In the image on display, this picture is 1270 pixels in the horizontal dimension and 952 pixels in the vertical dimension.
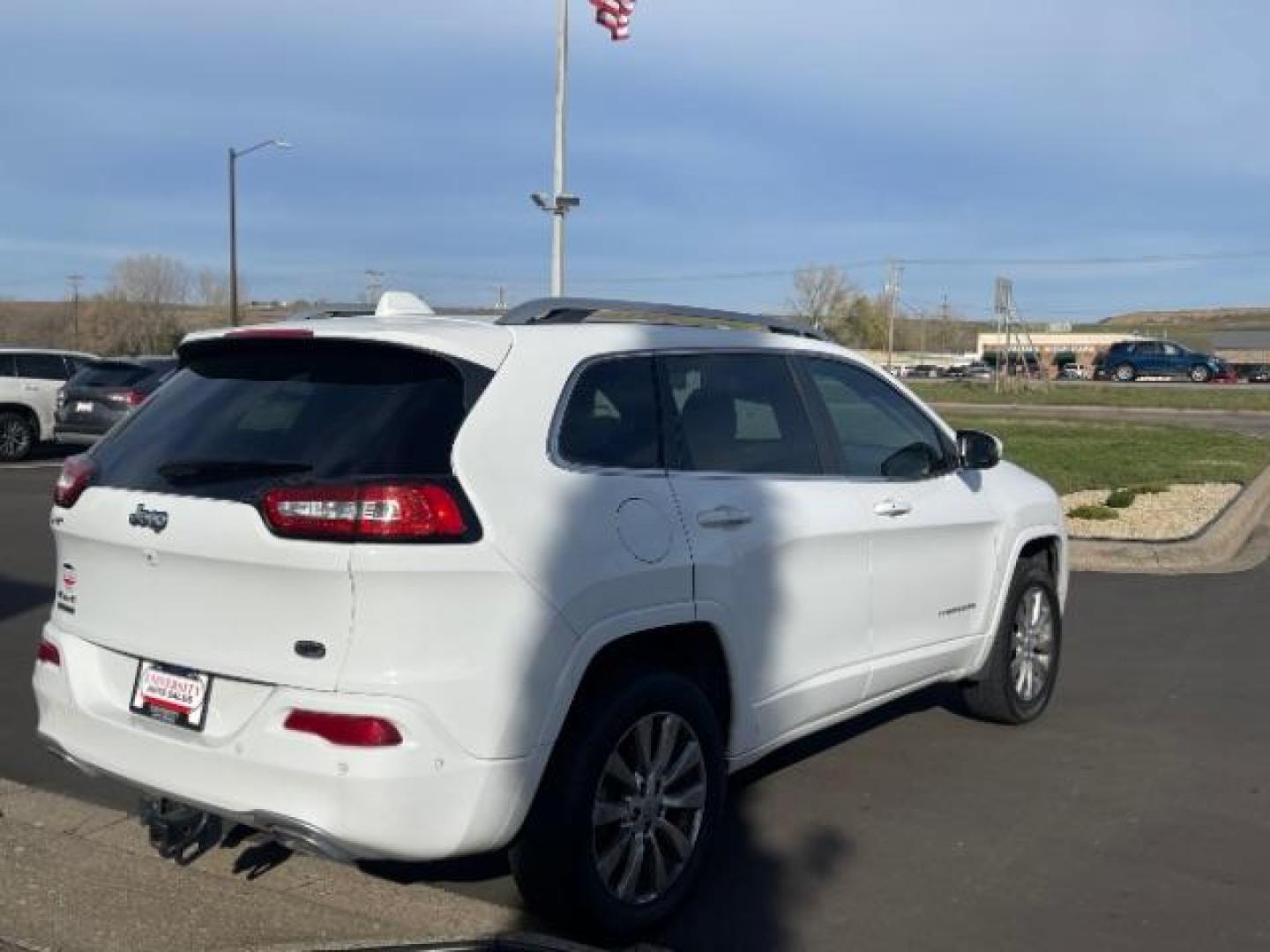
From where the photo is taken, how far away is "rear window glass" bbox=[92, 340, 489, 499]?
3564 mm

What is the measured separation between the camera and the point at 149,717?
374cm

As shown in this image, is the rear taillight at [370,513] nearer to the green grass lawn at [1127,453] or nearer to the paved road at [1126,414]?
the green grass lawn at [1127,453]

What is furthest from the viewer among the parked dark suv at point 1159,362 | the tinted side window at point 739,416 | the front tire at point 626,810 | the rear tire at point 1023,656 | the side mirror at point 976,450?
the parked dark suv at point 1159,362

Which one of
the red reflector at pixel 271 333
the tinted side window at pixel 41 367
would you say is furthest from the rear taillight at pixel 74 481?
the tinted side window at pixel 41 367

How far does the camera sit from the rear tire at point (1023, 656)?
19.7 feet

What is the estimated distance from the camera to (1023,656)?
6188mm

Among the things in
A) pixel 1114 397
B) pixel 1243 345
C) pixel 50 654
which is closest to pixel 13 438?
pixel 50 654

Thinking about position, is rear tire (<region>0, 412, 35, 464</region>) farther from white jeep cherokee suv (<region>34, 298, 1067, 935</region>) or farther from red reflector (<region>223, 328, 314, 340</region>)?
red reflector (<region>223, 328, 314, 340</region>)

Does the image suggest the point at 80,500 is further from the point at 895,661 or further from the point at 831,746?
the point at 831,746

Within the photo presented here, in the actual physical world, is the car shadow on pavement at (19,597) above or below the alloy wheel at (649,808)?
below

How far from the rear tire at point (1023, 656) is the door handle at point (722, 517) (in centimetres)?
214

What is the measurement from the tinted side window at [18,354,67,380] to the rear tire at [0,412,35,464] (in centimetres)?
72

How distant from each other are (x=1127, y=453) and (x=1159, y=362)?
137 feet

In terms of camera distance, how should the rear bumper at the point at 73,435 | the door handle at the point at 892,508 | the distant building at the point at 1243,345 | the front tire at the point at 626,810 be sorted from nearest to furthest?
the front tire at the point at 626,810 → the door handle at the point at 892,508 → the rear bumper at the point at 73,435 → the distant building at the point at 1243,345
